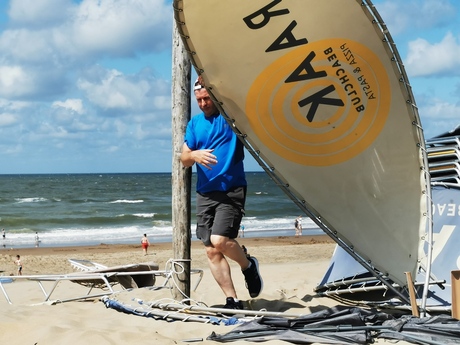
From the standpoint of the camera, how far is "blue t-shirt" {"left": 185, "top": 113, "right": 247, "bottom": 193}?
5531 mm

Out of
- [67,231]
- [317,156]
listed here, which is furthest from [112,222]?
[317,156]

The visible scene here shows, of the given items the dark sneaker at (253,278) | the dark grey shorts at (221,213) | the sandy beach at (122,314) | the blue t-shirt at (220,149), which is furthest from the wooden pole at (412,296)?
the blue t-shirt at (220,149)

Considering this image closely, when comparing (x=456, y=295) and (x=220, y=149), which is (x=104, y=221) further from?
(x=456, y=295)

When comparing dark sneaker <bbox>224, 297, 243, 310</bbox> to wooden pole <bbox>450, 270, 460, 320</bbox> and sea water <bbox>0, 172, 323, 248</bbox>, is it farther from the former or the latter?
sea water <bbox>0, 172, 323, 248</bbox>

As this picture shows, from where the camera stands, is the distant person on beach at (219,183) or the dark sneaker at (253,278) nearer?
the distant person on beach at (219,183)

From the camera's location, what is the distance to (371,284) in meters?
6.15

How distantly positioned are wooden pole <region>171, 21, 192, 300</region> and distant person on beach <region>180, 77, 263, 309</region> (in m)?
0.35

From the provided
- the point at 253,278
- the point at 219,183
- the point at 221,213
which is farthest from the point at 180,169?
the point at 253,278

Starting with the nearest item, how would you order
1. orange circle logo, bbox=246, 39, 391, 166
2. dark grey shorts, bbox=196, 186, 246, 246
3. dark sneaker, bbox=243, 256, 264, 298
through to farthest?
orange circle logo, bbox=246, 39, 391, 166
dark grey shorts, bbox=196, 186, 246, 246
dark sneaker, bbox=243, 256, 264, 298

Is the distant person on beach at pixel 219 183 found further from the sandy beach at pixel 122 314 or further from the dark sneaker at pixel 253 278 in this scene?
the sandy beach at pixel 122 314

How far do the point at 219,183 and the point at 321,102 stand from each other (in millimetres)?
1018

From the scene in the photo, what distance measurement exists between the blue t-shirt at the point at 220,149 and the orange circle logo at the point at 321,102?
1.32 ft

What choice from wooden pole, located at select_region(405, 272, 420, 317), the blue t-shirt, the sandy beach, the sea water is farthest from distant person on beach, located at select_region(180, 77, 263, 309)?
the sea water

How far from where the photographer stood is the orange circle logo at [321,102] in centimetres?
516
